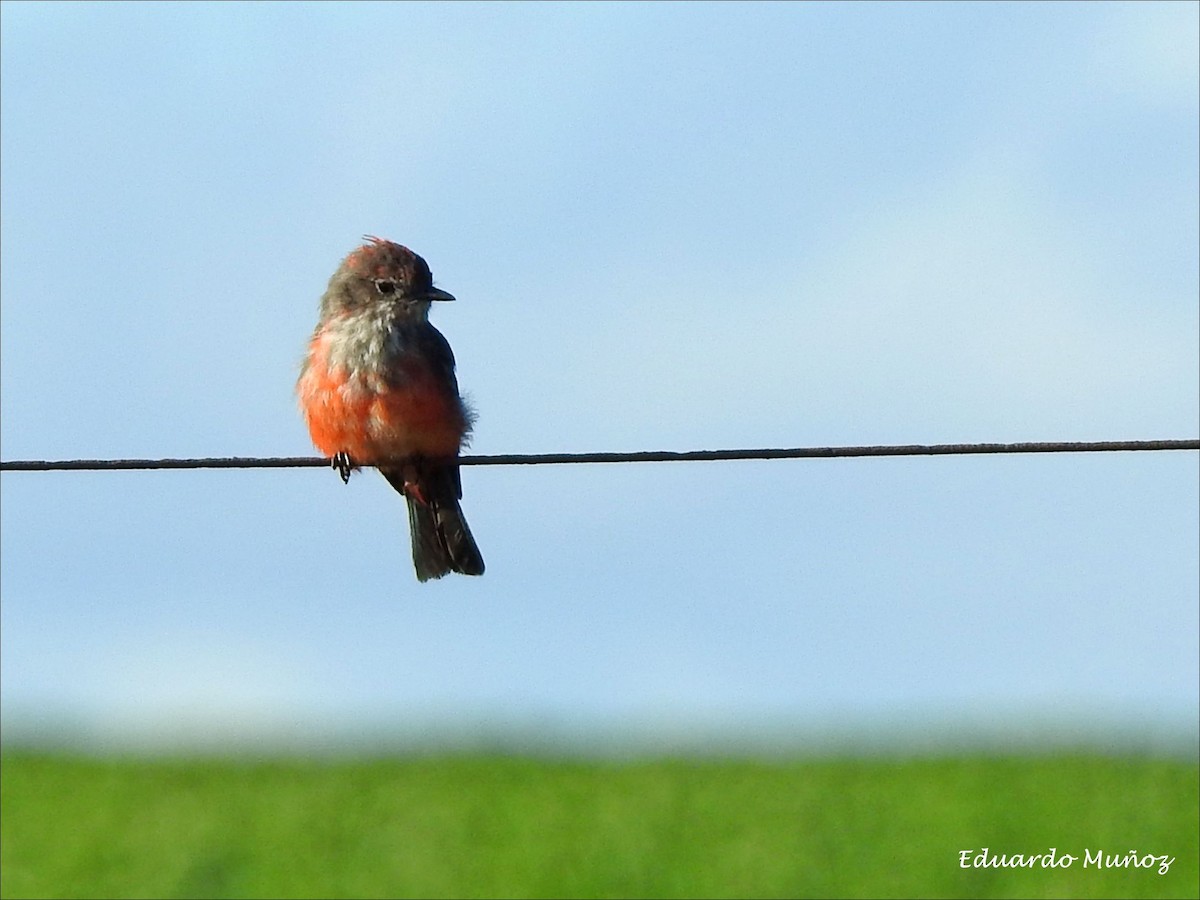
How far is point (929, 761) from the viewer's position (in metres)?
22.0

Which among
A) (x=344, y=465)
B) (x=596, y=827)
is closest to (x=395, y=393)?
(x=344, y=465)

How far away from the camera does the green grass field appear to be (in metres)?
17.8

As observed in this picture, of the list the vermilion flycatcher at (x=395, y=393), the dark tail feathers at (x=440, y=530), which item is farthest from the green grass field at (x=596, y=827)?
the vermilion flycatcher at (x=395, y=393)

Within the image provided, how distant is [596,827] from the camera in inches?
774

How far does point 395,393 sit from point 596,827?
37.7ft

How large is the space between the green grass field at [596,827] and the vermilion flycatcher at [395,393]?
8.56 metres

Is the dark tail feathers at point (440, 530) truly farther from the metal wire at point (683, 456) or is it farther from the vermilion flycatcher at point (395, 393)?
the metal wire at point (683, 456)

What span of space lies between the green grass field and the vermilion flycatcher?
856 centimetres

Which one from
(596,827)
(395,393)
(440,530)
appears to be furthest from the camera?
(596,827)

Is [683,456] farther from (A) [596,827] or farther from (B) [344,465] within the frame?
(A) [596,827]

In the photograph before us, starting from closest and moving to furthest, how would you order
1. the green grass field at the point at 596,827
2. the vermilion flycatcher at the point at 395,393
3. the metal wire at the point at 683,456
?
the metal wire at the point at 683,456, the vermilion flycatcher at the point at 395,393, the green grass field at the point at 596,827

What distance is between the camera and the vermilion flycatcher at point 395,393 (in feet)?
29.1

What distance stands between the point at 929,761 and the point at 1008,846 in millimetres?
3119

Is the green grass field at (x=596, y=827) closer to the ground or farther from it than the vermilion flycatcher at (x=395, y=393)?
farther from it
